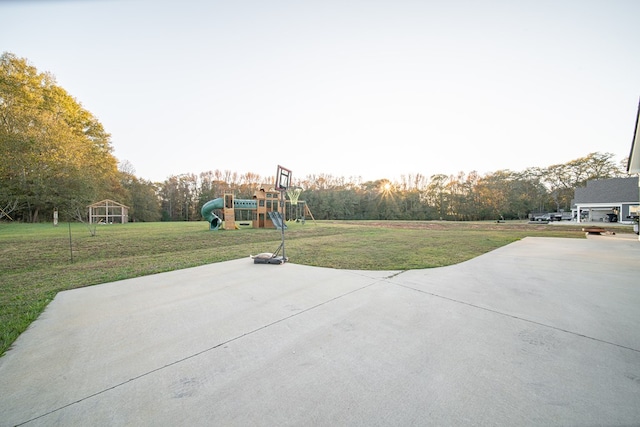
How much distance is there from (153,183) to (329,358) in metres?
49.0

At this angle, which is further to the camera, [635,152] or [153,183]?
[153,183]

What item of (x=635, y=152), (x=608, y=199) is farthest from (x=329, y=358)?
(x=608, y=199)

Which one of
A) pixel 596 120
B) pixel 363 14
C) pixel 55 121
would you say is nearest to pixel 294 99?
pixel 363 14

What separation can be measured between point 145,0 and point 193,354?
6595mm

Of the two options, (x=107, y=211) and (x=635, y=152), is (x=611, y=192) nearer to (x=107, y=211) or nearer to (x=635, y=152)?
(x=635, y=152)

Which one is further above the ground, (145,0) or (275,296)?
(145,0)

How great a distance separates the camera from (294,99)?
14305 millimetres

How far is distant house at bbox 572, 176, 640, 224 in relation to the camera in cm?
2259

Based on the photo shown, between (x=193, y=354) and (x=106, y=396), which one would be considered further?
(x=193, y=354)

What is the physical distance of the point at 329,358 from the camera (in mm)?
1670

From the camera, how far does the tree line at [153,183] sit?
18672 mm

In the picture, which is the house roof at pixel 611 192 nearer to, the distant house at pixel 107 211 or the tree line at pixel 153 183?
the tree line at pixel 153 183

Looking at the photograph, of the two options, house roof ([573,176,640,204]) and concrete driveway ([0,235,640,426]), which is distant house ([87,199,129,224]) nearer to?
concrete driveway ([0,235,640,426])

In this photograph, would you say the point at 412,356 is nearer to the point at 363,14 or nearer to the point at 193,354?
the point at 193,354
